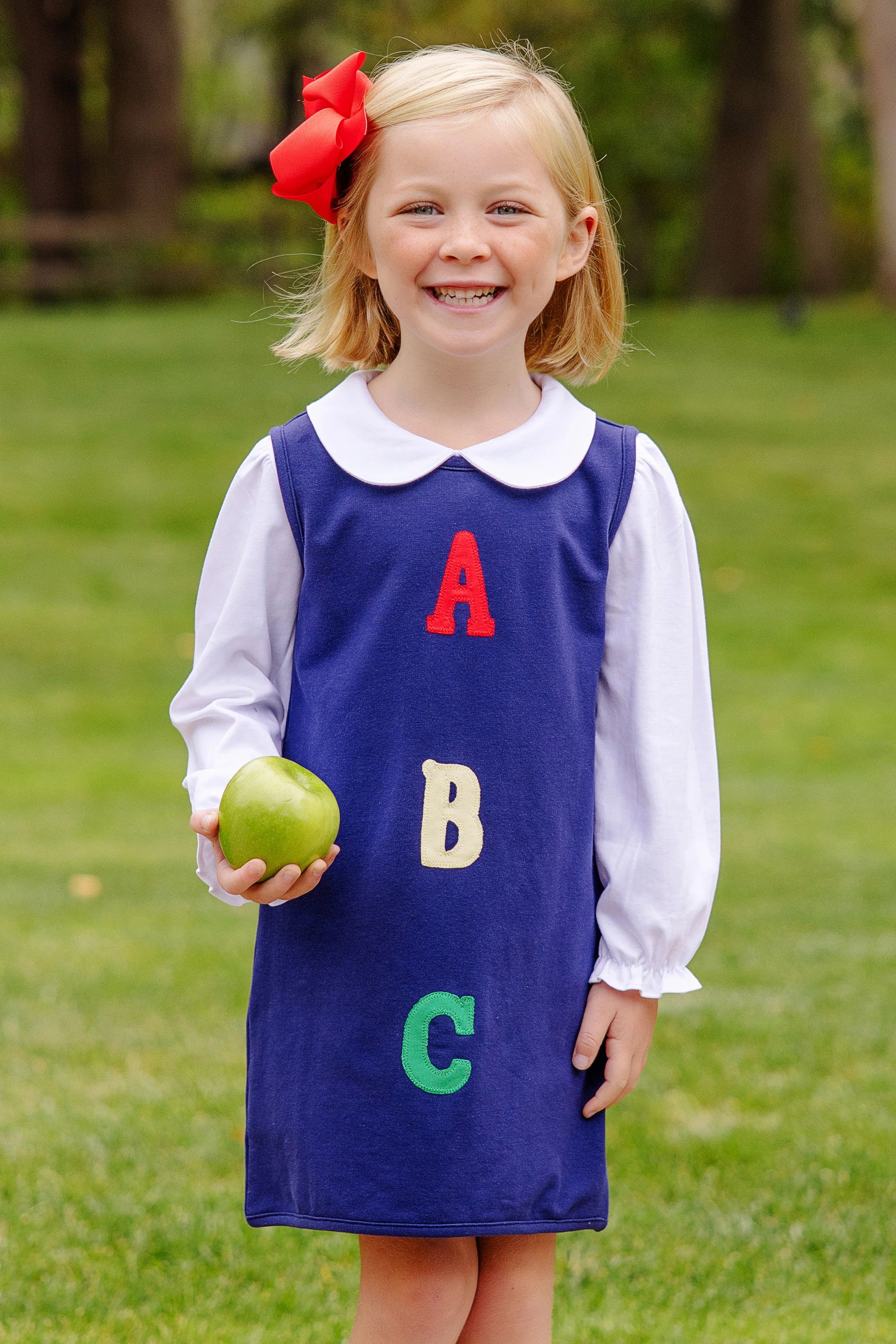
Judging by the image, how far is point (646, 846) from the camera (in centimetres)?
226

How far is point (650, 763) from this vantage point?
2.26m

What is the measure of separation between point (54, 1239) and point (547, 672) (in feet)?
6.67

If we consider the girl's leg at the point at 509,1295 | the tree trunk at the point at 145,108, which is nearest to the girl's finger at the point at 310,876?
the girl's leg at the point at 509,1295

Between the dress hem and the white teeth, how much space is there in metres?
1.21

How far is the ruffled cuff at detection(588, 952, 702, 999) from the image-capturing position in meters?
2.23

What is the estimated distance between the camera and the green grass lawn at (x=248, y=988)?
3367 mm

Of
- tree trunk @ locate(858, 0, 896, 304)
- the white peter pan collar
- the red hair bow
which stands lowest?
tree trunk @ locate(858, 0, 896, 304)

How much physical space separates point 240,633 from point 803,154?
28.2m

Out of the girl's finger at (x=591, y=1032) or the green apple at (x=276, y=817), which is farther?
the girl's finger at (x=591, y=1032)

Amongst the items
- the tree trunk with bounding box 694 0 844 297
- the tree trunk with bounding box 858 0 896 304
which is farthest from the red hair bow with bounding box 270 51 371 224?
the tree trunk with bounding box 694 0 844 297

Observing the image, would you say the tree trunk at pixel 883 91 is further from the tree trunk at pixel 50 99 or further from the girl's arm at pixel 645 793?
the girl's arm at pixel 645 793

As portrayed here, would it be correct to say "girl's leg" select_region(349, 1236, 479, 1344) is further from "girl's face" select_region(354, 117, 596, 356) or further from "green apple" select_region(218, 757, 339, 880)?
"girl's face" select_region(354, 117, 596, 356)

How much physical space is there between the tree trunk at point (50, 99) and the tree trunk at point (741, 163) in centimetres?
1075

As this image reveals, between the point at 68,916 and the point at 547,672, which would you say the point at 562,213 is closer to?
the point at 547,672
